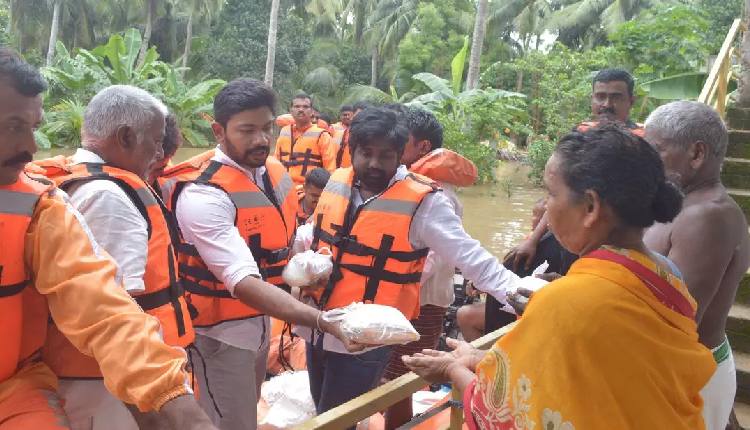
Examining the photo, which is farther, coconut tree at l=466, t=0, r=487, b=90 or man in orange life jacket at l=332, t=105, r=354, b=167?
coconut tree at l=466, t=0, r=487, b=90

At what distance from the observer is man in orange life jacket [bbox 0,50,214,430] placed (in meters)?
1.35

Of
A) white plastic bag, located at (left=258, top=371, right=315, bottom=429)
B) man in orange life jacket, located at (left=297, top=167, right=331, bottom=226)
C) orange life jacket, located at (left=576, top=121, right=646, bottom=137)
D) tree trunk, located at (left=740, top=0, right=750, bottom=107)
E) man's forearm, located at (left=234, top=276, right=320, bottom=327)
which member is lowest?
white plastic bag, located at (left=258, top=371, right=315, bottom=429)

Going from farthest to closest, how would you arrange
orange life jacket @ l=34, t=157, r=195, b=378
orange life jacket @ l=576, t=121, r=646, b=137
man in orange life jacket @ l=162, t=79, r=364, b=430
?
man in orange life jacket @ l=162, t=79, r=364, b=430 < orange life jacket @ l=34, t=157, r=195, b=378 < orange life jacket @ l=576, t=121, r=646, b=137

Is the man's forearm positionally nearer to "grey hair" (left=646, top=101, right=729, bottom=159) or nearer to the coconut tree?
"grey hair" (left=646, top=101, right=729, bottom=159)

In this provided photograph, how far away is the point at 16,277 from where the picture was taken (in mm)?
1474

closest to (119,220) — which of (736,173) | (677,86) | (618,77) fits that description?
(618,77)

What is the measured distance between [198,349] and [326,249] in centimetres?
67

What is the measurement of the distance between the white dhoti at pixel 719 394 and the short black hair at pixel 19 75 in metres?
2.37

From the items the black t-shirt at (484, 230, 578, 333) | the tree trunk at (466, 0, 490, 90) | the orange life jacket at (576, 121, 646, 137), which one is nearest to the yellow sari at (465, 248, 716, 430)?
the orange life jacket at (576, 121, 646, 137)

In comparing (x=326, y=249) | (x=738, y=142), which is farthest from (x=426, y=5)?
(x=326, y=249)

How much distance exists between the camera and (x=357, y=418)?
75.4 inches

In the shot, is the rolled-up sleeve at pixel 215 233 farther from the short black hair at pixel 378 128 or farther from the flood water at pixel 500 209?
the flood water at pixel 500 209

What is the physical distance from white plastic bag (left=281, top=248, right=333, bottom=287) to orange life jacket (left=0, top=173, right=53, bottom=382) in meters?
1.15

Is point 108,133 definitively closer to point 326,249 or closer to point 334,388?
point 326,249
